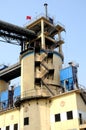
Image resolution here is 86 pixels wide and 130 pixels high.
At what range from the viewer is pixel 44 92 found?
121 ft

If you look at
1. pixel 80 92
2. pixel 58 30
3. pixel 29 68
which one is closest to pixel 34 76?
pixel 29 68

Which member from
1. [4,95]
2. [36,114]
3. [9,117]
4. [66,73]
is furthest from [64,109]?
[4,95]

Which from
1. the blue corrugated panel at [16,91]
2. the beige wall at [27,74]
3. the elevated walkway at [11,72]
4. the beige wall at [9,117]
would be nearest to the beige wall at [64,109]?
the beige wall at [27,74]

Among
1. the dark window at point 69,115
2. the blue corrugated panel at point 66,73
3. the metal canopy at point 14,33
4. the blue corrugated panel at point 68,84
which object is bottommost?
the dark window at point 69,115

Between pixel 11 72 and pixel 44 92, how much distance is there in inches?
493

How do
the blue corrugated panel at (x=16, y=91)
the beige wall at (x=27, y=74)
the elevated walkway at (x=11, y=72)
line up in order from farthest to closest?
the elevated walkway at (x=11, y=72)
the blue corrugated panel at (x=16, y=91)
the beige wall at (x=27, y=74)

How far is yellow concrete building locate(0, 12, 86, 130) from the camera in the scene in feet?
107

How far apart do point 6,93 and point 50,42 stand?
43.9 ft

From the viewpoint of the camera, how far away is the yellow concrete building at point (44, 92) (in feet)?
107

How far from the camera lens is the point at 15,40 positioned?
44.9 metres

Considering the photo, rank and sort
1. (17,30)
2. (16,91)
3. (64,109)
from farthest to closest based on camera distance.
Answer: (16,91), (17,30), (64,109)

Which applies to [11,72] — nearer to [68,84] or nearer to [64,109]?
[68,84]

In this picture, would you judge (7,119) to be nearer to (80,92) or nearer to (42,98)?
(42,98)

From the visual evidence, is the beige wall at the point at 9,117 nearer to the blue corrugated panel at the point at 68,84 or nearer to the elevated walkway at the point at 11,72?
the elevated walkway at the point at 11,72
